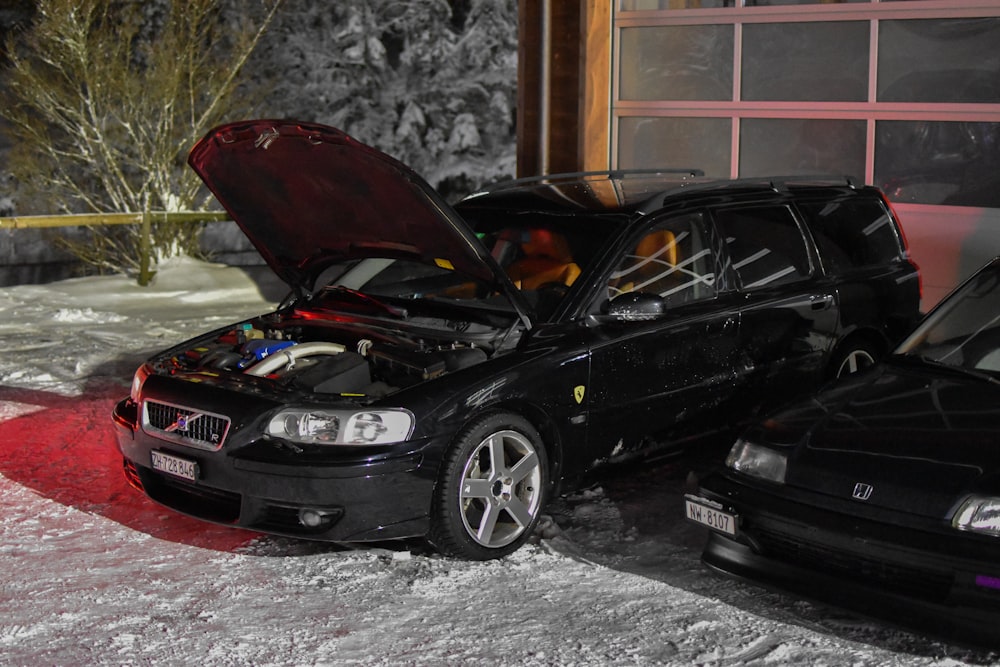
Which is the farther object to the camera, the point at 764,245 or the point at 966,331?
the point at 764,245

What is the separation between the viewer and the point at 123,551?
18.6ft

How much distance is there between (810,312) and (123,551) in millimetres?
3669

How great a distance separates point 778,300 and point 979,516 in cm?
260

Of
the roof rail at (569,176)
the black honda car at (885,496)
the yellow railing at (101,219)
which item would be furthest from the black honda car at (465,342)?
the yellow railing at (101,219)

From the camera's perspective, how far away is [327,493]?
512 centimetres

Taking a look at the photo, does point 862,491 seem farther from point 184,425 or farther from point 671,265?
point 184,425

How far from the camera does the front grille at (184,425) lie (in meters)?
5.39

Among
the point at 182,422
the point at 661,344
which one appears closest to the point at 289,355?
the point at 182,422

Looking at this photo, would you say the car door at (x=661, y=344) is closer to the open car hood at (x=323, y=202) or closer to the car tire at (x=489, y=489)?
the car tire at (x=489, y=489)

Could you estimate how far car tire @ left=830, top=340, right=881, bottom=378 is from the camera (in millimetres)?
7121

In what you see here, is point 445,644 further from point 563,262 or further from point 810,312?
point 810,312

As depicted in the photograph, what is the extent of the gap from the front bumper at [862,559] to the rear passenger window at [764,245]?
195cm

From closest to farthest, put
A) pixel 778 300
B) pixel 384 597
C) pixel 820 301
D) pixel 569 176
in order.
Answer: pixel 384 597 → pixel 778 300 → pixel 820 301 → pixel 569 176

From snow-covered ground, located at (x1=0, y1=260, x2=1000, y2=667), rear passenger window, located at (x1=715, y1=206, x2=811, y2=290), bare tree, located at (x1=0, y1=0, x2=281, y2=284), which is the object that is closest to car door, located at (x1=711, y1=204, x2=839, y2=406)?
rear passenger window, located at (x1=715, y1=206, x2=811, y2=290)
